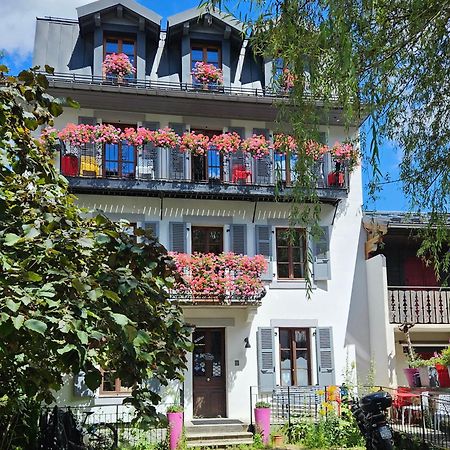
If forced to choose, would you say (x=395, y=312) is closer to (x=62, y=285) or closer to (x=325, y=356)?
(x=325, y=356)

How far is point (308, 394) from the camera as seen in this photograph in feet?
53.0

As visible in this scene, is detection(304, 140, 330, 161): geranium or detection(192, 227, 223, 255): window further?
detection(192, 227, 223, 255): window

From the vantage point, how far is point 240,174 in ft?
54.6

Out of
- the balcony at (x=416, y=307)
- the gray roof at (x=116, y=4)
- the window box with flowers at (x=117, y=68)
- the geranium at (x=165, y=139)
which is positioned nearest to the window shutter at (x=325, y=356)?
the balcony at (x=416, y=307)

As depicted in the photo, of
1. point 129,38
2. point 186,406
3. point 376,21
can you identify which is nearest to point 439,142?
point 376,21

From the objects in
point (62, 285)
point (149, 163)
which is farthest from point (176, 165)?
point (62, 285)

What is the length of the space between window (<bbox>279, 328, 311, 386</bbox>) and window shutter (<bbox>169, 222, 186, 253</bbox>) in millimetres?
3380

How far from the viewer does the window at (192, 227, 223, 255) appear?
1700cm

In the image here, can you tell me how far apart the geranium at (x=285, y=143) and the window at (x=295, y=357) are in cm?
995

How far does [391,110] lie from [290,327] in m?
10.1

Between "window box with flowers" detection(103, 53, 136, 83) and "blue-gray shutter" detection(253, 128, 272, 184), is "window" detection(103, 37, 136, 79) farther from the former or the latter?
"blue-gray shutter" detection(253, 128, 272, 184)

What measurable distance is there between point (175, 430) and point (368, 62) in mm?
9914

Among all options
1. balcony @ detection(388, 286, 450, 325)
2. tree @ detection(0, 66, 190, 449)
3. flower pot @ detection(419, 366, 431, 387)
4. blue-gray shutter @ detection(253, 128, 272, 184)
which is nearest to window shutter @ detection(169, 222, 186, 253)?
blue-gray shutter @ detection(253, 128, 272, 184)

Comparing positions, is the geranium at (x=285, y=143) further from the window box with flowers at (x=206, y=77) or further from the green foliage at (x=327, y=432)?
the window box with flowers at (x=206, y=77)
